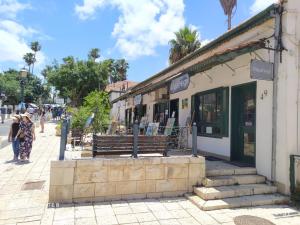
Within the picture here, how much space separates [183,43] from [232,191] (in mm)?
22113

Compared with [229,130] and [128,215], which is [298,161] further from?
[128,215]

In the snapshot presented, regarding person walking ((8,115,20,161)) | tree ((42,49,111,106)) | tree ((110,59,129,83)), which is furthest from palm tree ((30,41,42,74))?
person walking ((8,115,20,161))

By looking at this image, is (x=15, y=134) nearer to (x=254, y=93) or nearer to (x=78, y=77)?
(x=254, y=93)

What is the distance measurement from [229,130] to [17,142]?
21.5ft

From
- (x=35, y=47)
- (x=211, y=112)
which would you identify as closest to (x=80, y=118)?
(x=211, y=112)

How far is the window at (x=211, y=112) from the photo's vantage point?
8211 mm

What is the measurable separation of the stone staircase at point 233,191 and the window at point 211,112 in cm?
178

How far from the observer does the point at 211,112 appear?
9.21 m

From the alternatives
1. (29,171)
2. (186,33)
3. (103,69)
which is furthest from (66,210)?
(103,69)

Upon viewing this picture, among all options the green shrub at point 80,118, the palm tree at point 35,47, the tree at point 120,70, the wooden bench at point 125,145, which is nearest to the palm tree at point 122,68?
the tree at point 120,70

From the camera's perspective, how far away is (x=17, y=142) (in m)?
9.51

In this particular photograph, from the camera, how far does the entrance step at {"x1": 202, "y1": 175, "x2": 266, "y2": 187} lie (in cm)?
615

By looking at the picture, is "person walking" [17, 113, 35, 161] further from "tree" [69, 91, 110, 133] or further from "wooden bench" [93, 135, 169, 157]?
"wooden bench" [93, 135, 169, 157]

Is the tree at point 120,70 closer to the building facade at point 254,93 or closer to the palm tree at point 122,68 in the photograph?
the palm tree at point 122,68
